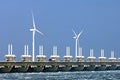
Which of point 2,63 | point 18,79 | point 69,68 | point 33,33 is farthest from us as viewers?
point 69,68

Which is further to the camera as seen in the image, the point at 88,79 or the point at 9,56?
the point at 9,56

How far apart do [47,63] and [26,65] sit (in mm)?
10283

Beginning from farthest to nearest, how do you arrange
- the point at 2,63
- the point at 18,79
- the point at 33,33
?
the point at 33,33
the point at 2,63
the point at 18,79

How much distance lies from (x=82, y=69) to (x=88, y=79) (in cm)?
6201

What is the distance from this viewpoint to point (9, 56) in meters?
189

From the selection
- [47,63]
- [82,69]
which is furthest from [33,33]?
[82,69]

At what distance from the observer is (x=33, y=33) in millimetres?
181375

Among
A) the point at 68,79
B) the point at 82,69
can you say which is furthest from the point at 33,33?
the point at 68,79

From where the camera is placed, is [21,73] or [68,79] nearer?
[68,79]

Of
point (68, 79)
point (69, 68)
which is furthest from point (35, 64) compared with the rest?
point (68, 79)

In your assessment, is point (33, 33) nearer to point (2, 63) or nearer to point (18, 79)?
point (2, 63)

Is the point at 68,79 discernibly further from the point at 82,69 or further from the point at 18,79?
the point at 82,69

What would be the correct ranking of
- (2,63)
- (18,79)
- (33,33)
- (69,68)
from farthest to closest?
(69,68) → (33,33) → (2,63) → (18,79)

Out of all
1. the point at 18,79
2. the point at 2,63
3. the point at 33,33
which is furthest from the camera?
the point at 33,33
